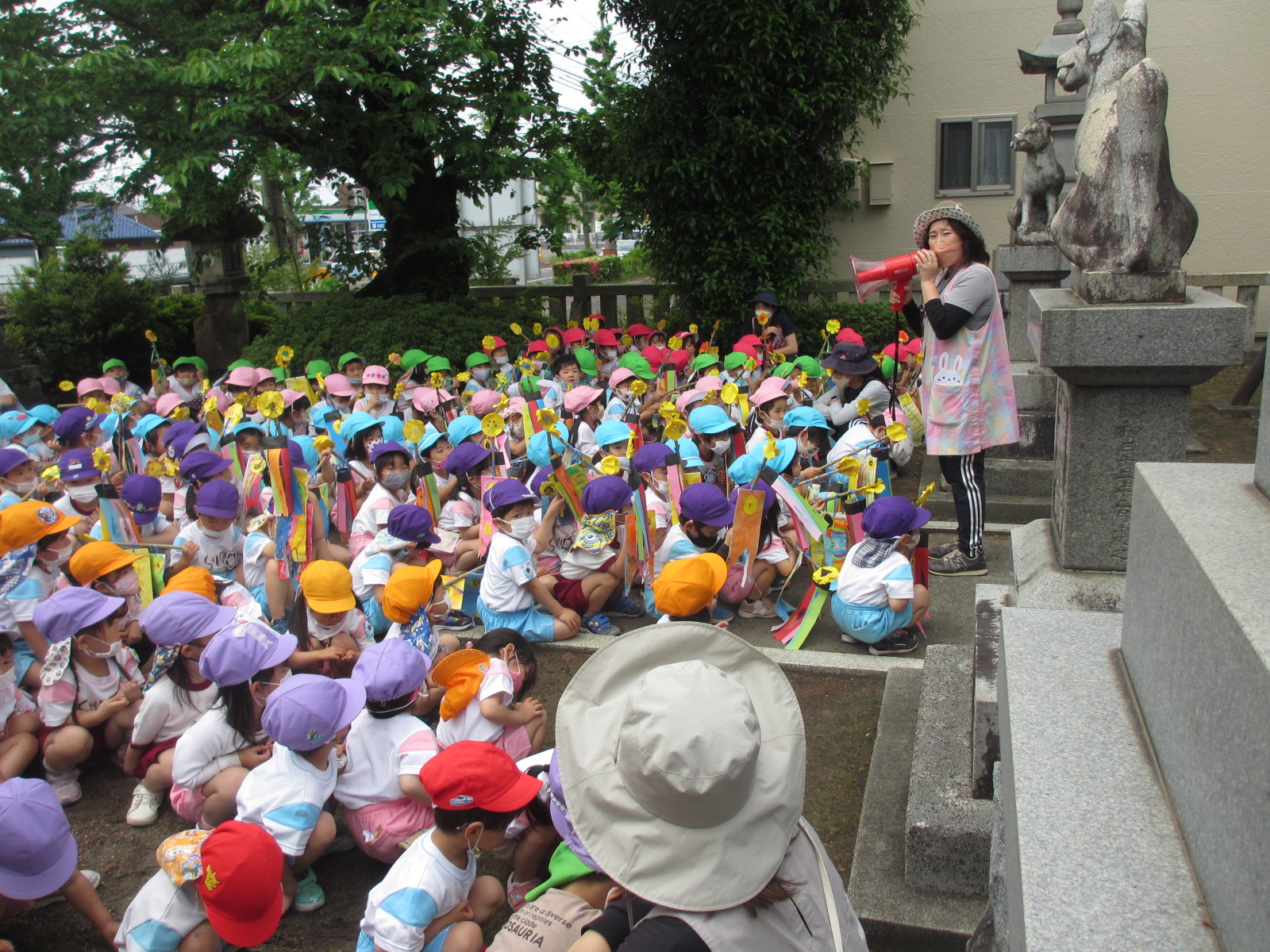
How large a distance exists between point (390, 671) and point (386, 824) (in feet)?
1.71

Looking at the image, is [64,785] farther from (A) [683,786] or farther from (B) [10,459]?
(A) [683,786]

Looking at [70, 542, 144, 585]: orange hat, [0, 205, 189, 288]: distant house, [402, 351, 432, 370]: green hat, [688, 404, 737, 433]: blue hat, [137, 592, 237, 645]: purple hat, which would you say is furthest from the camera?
[0, 205, 189, 288]: distant house

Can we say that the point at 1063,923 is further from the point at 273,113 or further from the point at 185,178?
the point at 273,113

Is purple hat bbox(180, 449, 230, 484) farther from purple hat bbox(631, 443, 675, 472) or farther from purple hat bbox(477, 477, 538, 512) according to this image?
purple hat bbox(631, 443, 675, 472)

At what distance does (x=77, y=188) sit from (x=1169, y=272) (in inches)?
445

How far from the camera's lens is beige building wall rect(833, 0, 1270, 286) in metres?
11.7

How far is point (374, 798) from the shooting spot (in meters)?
3.35

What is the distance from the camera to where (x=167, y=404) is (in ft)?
24.9

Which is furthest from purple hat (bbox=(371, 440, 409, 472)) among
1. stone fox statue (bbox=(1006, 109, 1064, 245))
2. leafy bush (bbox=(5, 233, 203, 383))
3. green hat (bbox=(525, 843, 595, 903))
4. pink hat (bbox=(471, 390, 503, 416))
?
leafy bush (bbox=(5, 233, 203, 383))

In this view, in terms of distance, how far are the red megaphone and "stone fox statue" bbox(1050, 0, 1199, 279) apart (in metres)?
1.04

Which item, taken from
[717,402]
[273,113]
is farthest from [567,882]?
[273,113]

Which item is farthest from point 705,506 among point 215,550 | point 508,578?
point 215,550

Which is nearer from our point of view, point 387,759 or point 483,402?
point 387,759

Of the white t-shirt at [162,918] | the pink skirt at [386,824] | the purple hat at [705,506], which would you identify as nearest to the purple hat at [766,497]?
the purple hat at [705,506]
